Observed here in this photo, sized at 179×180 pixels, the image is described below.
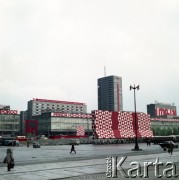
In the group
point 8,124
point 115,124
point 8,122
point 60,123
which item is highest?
point 8,122

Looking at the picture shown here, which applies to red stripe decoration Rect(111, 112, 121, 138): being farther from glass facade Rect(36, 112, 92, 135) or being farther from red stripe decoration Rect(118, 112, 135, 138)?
glass facade Rect(36, 112, 92, 135)

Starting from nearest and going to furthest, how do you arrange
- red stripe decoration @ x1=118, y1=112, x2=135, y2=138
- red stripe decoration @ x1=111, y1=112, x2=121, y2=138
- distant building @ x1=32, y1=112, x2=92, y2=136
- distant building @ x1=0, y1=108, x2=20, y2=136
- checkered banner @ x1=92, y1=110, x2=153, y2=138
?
1. checkered banner @ x1=92, y1=110, x2=153, y2=138
2. red stripe decoration @ x1=111, y1=112, x2=121, y2=138
3. red stripe decoration @ x1=118, y1=112, x2=135, y2=138
4. distant building @ x1=0, y1=108, x2=20, y2=136
5. distant building @ x1=32, y1=112, x2=92, y2=136

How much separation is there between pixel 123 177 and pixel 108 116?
96.5 meters

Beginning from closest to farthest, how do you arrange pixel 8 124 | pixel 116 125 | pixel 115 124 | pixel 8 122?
pixel 115 124 → pixel 116 125 → pixel 8 122 → pixel 8 124

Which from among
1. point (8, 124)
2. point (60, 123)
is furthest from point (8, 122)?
point (60, 123)

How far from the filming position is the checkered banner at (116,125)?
107 metres

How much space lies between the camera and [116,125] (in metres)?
114

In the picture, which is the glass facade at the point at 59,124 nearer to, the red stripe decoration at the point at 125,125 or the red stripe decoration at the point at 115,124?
the red stripe decoration at the point at 125,125

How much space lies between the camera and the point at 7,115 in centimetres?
15875

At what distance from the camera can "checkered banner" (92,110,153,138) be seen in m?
107

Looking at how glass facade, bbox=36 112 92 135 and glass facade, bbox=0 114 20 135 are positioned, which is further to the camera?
glass facade, bbox=36 112 92 135

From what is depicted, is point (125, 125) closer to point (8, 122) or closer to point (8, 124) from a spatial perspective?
point (8, 122)

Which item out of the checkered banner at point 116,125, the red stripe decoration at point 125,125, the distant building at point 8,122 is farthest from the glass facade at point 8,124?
the red stripe decoration at point 125,125

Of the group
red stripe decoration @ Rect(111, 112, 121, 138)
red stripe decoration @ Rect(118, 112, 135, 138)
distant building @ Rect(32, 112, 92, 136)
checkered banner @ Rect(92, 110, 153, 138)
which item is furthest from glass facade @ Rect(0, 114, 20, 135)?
red stripe decoration @ Rect(118, 112, 135, 138)
